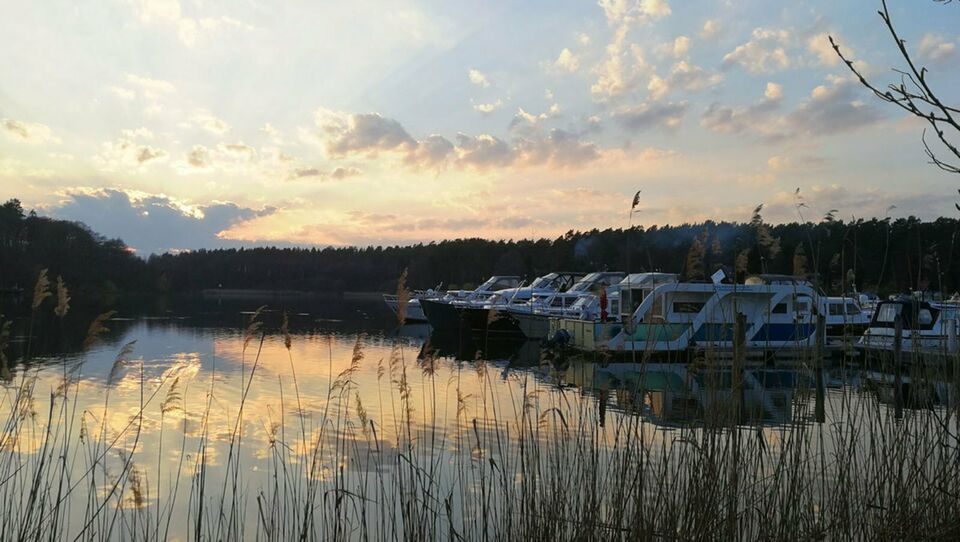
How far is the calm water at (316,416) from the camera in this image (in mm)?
5191

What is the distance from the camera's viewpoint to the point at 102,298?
83875mm

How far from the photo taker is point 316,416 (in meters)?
14.4

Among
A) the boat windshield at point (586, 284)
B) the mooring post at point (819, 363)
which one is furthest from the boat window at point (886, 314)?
the mooring post at point (819, 363)

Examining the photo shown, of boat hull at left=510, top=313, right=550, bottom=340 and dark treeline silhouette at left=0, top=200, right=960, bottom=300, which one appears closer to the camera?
dark treeline silhouette at left=0, top=200, right=960, bottom=300

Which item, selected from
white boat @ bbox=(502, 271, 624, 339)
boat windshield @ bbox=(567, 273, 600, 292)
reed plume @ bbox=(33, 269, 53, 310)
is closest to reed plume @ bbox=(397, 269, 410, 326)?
reed plume @ bbox=(33, 269, 53, 310)

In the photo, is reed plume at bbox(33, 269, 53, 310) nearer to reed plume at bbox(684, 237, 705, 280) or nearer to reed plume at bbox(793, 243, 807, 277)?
reed plume at bbox(684, 237, 705, 280)

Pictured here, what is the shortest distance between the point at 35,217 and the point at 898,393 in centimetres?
4795

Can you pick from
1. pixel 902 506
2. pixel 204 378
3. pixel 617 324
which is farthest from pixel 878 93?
pixel 617 324

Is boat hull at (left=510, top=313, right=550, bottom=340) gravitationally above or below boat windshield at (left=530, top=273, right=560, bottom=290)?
below

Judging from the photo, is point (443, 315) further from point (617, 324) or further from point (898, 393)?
point (898, 393)

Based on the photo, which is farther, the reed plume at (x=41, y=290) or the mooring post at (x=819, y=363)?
the mooring post at (x=819, y=363)

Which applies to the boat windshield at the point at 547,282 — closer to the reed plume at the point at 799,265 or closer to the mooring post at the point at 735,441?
the reed plume at the point at 799,265

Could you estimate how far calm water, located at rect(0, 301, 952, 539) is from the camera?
17.0ft

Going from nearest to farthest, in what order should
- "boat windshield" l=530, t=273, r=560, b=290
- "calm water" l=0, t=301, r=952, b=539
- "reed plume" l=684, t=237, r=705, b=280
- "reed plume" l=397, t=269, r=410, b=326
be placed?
"reed plume" l=684, t=237, r=705, b=280 → "reed plume" l=397, t=269, r=410, b=326 → "calm water" l=0, t=301, r=952, b=539 → "boat windshield" l=530, t=273, r=560, b=290
